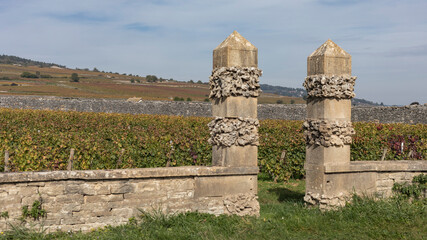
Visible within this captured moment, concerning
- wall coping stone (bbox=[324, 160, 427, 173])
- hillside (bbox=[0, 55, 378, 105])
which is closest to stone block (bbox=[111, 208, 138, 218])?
wall coping stone (bbox=[324, 160, 427, 173])

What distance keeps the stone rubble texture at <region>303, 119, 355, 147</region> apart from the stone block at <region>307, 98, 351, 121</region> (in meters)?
0.10

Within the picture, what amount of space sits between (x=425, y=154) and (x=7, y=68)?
87981mm

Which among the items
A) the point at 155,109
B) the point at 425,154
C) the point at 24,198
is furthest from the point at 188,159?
the point at 155,109

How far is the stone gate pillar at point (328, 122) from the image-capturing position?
27.6 ft

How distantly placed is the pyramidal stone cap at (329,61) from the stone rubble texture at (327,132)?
991 mm

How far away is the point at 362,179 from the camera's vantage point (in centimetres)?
882

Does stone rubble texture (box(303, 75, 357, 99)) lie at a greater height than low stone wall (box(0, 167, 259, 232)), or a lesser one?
greater

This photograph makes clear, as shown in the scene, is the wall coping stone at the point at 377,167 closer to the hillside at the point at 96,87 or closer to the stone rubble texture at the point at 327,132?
the stone rubble texture at the point at 327,132

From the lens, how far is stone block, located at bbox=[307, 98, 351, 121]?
849 cm

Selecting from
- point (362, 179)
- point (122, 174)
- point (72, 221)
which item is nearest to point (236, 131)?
point (122, 174)

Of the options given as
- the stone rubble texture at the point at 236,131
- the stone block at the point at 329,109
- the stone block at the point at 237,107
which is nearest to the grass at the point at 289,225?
the stone rubble texture at the point at 236,131

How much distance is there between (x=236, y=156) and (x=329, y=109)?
2.08 meters

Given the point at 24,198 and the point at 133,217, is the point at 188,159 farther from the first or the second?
the point at 24,198

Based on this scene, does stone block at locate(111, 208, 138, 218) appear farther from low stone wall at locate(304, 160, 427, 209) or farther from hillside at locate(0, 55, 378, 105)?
hillside at locate(0, 55, 378, 105)
